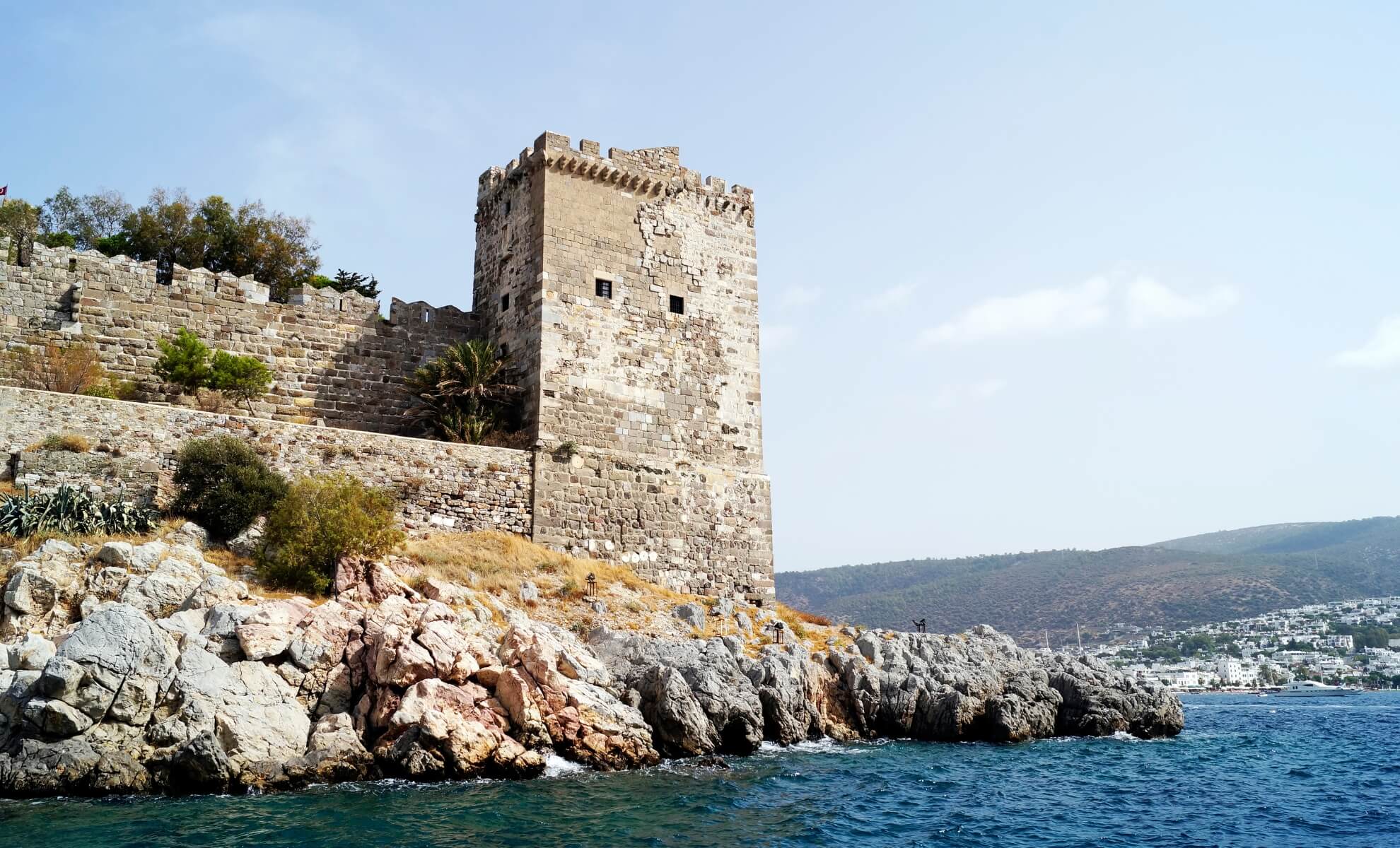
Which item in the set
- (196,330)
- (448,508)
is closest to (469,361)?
(448,508)

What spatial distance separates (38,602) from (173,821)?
4.87 metres

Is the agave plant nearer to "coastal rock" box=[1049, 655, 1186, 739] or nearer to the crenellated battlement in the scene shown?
the crenellated battlement

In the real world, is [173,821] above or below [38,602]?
below

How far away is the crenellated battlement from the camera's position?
69.0 feet

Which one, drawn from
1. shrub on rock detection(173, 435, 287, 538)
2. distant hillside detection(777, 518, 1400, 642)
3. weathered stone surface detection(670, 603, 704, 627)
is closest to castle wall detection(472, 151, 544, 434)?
weathered stone surface detection(670, 603, 704, 627)

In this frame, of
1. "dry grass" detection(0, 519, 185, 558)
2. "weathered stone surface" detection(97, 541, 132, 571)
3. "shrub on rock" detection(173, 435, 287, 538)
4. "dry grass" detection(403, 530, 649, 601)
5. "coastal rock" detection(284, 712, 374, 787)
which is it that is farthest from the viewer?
"dry grass" detection(403, 530, 649, 601)

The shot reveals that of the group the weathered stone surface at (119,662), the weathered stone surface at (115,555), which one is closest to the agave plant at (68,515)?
the weathered stone surface at (115,555)

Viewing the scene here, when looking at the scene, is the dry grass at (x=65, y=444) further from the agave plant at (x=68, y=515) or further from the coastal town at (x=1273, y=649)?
the coastal town at (x=1273, y=649)

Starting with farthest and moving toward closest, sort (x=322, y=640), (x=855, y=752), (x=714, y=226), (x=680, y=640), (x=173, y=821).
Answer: (x=714, y=226)
(x=680, y=640)
(x=855, y=752)
(x=322, y=640)
(x=173, y=821)

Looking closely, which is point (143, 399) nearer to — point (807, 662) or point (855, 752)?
point (807, 662)

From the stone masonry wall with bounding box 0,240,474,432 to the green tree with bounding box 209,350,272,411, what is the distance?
0.33 meters

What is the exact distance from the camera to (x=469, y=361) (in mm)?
20094

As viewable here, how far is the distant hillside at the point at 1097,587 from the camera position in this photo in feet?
333

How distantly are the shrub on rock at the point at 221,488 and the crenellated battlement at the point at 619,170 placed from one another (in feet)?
27.3
